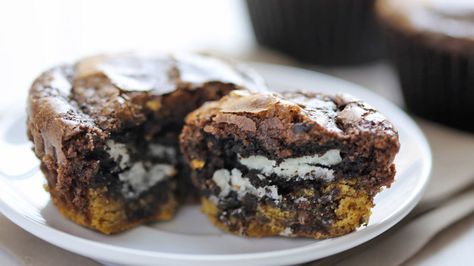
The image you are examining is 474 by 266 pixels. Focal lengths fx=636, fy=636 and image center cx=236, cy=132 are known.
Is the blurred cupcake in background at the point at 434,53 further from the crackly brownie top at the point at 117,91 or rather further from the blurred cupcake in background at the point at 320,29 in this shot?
the crackly brownie top at the point at 117,91

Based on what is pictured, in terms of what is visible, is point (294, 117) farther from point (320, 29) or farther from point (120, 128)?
point (320, 29)

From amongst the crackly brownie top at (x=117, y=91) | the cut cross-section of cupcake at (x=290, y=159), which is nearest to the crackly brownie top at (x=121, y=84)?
the crackly brownie top at (x=117, y=91)

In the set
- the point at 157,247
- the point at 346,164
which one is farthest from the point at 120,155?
the point at 346,164

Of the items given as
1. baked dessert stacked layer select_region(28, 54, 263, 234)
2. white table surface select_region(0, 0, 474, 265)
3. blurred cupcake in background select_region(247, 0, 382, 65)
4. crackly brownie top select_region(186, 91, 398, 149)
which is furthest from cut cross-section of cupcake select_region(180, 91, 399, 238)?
blurred cupcake in background select_region(247, 0, 382, 65)

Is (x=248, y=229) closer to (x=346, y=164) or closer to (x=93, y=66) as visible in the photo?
(x=346, y=164)

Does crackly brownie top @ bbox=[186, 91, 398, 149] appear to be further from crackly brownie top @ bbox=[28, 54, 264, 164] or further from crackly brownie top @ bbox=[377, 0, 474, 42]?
crackly brownie top @ bbox=[377, 0, 474, 42]

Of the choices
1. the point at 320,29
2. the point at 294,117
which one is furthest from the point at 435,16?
the point at 294,117
